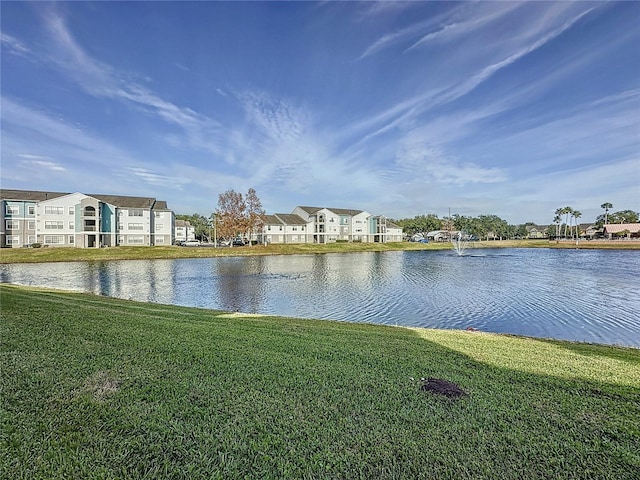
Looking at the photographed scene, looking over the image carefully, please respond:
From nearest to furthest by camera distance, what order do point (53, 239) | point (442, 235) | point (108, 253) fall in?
1. point (108, 253)
2. point (53, 239)
3. point (442, 235)

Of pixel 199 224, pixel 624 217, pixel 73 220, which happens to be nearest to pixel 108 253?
pixel 73 220

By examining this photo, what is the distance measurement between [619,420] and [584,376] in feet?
5.54

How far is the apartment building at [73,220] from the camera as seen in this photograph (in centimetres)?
5453

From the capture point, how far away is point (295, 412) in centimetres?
372

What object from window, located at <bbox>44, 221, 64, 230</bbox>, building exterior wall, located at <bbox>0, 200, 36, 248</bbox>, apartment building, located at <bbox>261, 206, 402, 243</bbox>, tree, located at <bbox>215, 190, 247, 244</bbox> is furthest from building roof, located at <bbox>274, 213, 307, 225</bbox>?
building exterior wall, located at <bbox>0, 200, 36, 248</bbox>

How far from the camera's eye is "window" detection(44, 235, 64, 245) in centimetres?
5619

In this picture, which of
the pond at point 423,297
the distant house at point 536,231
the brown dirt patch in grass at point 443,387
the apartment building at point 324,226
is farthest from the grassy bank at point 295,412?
the distant house at point 536,231

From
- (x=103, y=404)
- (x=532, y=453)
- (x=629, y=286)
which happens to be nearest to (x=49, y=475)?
(x=103, y=404)

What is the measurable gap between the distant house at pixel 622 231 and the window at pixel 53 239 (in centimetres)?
12894

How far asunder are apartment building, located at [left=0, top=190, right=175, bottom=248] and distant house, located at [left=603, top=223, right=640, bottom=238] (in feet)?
381

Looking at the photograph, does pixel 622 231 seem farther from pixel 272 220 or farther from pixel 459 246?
pixel 272 220

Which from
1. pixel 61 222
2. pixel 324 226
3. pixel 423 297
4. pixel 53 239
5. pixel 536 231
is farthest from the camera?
pixel 536 231

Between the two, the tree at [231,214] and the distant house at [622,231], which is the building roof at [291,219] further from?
the distant house at [622,231]

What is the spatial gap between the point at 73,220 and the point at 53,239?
4141mm
